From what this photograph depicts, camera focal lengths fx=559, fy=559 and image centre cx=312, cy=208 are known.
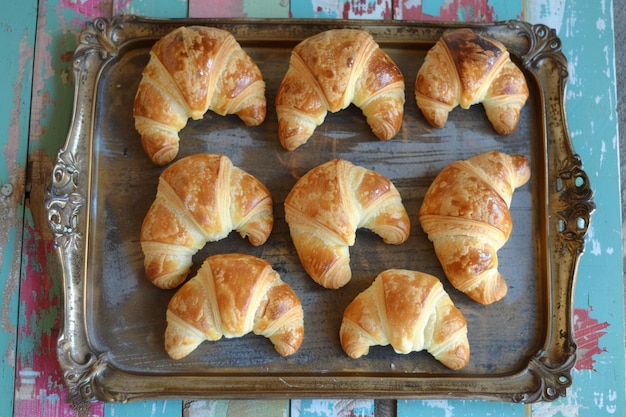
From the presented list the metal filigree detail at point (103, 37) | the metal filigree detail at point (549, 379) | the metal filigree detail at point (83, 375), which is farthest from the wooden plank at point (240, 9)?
the metal filigree detail at point (549, 379)

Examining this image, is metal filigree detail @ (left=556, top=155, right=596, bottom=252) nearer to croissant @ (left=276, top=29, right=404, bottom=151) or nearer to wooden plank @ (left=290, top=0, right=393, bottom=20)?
croissant @ (left=276, top=29, right=404, bottom=151)

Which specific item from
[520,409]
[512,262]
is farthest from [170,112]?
[520,409]

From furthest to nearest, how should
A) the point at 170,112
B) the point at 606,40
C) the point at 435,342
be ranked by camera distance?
the point at 606,40 < the point at 170,112 < the point at 435,342

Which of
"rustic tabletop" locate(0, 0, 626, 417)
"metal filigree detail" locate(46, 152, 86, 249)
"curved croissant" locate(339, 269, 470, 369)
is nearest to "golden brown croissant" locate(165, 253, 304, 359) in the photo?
"curved croissant" locate(339, 269, 470, 369)

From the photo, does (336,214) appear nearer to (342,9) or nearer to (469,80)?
(469,80)

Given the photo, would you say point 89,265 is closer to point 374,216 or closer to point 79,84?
point 79,84

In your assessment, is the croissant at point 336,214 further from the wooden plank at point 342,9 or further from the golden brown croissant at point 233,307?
the wooden plank at point 342,9
